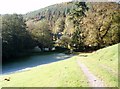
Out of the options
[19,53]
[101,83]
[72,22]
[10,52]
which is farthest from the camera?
[72,22]

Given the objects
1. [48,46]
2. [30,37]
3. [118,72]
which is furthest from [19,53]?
[118,72]

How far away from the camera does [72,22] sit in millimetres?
98438

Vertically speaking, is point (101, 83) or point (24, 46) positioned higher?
point (101, 83)

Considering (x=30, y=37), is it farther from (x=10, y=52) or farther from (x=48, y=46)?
(x=10, y=52)

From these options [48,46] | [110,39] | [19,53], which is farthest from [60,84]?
[48,46]

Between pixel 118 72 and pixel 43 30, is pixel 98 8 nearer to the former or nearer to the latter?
pixel 118 72

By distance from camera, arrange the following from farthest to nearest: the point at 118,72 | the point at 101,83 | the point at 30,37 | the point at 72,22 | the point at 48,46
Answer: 1. the point at 48,46
2. the point at 30,37
3. the point at 72,22
4. the point at 118,72
5. the point at 101,83

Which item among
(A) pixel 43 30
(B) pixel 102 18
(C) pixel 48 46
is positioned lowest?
(C) pixel 48 46

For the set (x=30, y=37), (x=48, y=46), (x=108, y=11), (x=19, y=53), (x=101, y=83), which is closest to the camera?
(x=101, y=83)

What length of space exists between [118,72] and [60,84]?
20.8 feet

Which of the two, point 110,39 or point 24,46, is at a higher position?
point 110,39

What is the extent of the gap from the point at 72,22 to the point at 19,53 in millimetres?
24107

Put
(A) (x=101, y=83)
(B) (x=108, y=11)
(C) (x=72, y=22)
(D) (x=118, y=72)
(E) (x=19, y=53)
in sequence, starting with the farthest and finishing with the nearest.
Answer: (C) (x=72, y=22) < (E) (x=19, y=53) < (B) (x=108, y=11) < (D) (x=118, y=72) < (A) (x=101, y=83)

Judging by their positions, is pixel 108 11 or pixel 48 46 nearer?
pixel 108 11
